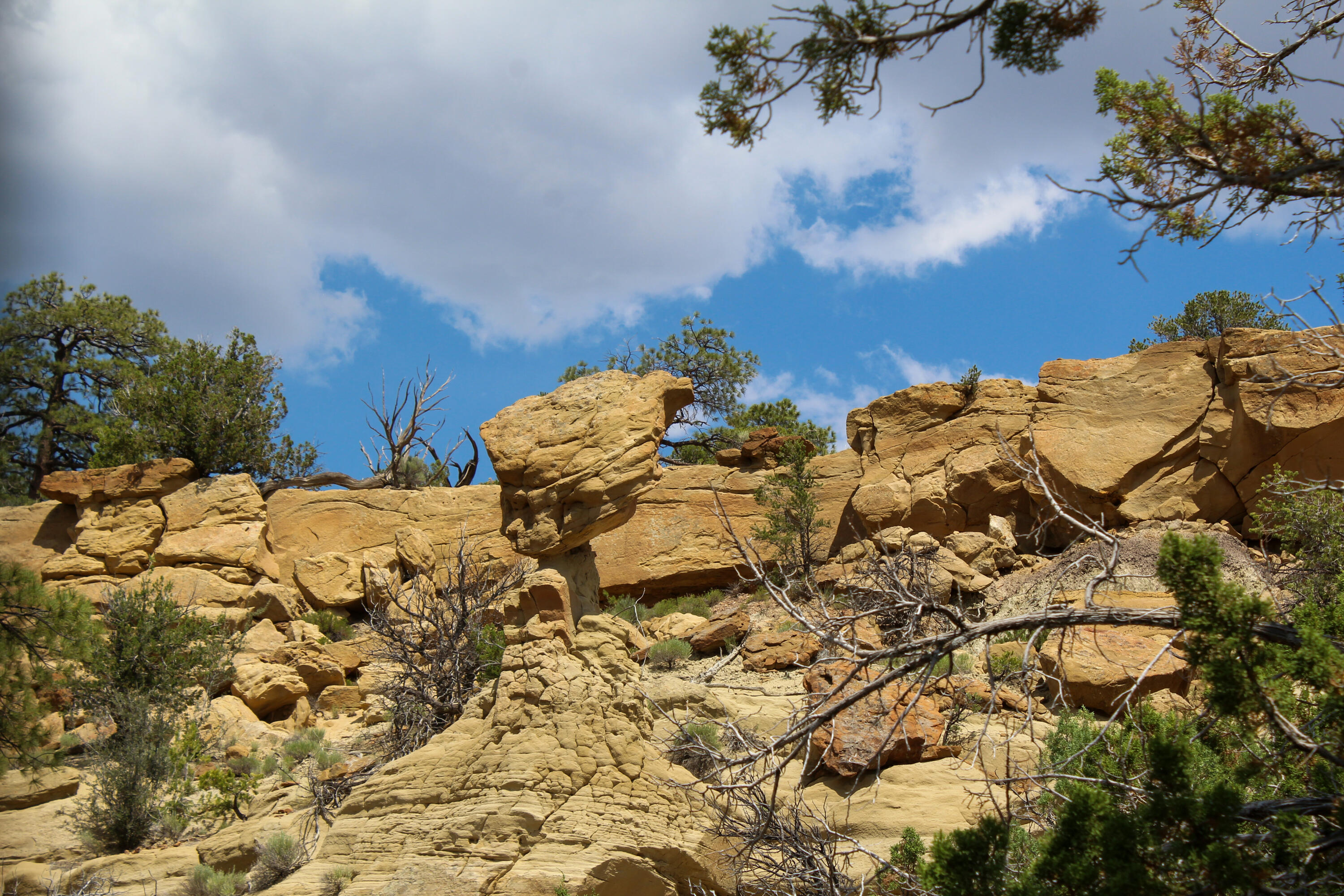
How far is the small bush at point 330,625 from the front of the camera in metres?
15.4

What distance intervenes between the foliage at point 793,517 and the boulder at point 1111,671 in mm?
5612

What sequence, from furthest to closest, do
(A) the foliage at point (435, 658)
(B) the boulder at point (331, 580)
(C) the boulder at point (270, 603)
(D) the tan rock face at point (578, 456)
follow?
(B) the boulder at point (331, 580)
(C) the boulder at point (270, 603)
(D) the tan rock face at point (578, 456)
(A) the foliage at point (435, 658)

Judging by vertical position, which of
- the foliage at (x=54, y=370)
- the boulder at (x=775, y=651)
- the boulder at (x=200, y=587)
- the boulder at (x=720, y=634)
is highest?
the foliage at (x=54, y=370)

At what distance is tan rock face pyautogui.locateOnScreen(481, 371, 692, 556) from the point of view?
13750mm

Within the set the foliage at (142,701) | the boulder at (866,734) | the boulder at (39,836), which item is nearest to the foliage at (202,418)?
the foliage at (142,701)

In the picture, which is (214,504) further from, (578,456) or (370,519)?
(578,456)

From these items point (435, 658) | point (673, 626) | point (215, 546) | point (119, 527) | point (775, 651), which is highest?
point (119, 527)

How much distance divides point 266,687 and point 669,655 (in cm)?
562

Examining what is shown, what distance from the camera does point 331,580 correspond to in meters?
16.2

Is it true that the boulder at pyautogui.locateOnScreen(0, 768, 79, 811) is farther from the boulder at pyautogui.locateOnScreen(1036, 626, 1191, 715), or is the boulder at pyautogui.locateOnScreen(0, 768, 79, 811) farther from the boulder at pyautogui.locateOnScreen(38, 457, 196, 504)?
Result: the boulder at pyautogui.locateOnScreen(1036, 626, 1191, 715)

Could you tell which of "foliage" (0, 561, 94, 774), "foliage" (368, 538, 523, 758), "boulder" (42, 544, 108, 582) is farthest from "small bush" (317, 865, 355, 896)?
"boulder" (42, 544, 108, 582)

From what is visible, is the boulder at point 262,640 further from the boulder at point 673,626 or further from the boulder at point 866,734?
the boulder at point 866,734

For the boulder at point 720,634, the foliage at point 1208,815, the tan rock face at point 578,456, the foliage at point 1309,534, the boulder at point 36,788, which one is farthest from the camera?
the tan rock face at point 578,456

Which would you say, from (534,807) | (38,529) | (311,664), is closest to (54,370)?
(38,529)
